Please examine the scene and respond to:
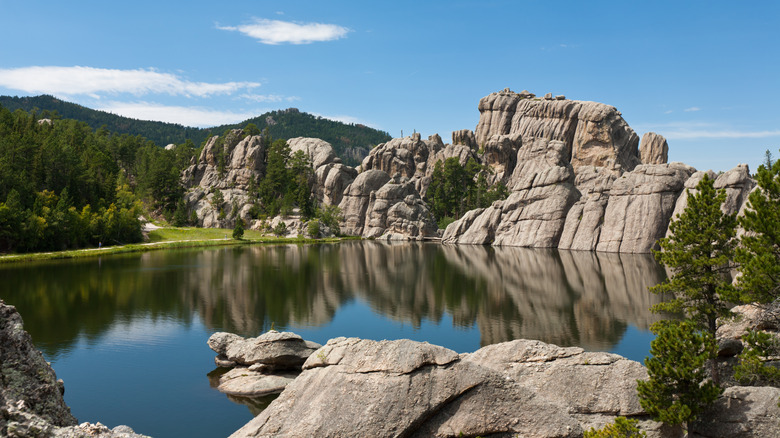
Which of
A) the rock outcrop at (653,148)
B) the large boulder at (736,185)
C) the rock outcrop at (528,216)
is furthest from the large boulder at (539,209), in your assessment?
the rock outcrop at (653,148)

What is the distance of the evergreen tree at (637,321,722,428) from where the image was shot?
639 inches

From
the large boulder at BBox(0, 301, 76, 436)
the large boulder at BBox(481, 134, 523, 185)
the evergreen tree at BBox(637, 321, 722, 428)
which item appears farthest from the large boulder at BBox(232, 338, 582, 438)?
→ the large boulder at BBox(481, 134, 523, 185)

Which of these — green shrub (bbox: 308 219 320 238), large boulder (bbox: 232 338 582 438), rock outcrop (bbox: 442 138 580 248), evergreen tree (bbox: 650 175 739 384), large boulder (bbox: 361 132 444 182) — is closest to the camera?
large boulder (bbox: 232 338 582 438)

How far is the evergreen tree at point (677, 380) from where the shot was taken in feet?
53.3

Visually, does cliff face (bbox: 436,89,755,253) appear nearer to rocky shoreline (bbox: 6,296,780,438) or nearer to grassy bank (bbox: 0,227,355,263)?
rocky shoreline (bbox: 6,296,780,438)

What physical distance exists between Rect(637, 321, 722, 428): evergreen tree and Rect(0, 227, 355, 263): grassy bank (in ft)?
277

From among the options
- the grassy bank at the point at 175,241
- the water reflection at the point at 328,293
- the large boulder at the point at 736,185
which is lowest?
the grassy bank at the point at 175,241

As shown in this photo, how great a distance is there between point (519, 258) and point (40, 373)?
8266 centimetres

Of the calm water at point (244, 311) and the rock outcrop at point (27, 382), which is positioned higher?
the rock outcrop at point (27, 382)

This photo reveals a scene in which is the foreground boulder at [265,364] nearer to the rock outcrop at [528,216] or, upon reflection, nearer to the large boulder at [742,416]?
the large boulder at [742,416]

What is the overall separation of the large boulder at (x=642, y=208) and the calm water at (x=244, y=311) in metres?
20.6

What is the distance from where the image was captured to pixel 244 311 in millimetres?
44094

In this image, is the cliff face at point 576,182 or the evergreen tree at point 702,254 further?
the cliff face at point 576,182

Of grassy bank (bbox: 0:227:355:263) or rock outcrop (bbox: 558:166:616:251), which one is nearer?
grassy bank (bbox: 0:227:355:263)
